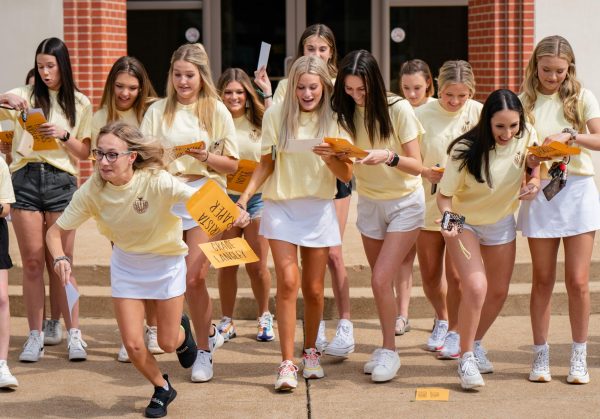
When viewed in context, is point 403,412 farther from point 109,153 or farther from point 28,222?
point 28,222

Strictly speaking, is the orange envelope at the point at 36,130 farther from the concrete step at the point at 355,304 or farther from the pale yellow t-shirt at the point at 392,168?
the pale yellow t-shirt at the point at 392,168

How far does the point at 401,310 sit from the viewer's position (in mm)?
8742

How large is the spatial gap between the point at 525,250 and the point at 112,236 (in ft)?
14.4

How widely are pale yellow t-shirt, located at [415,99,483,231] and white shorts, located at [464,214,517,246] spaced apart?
2.43ft

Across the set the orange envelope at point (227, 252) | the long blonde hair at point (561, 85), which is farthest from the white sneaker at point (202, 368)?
the long blonde hair at point (561, 85)

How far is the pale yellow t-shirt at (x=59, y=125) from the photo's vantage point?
26.4ft

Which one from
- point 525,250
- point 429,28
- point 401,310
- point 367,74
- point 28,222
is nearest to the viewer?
point 367,74

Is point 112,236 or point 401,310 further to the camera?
point 401,310

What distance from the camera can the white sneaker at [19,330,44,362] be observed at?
7.96 metres

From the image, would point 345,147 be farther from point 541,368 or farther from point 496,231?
point 541,368

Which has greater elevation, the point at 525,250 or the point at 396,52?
the point at 396,52

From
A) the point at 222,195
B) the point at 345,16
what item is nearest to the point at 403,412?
the point at 222,195

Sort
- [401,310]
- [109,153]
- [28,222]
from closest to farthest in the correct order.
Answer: [109,153], [28,222], [401,310]

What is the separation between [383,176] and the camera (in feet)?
24.4
